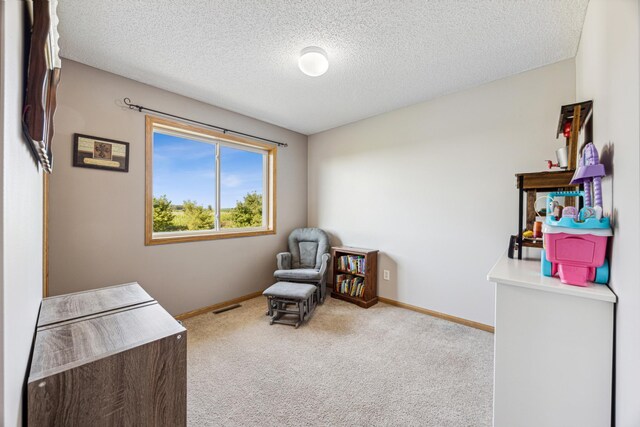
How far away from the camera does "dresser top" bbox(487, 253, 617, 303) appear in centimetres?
103

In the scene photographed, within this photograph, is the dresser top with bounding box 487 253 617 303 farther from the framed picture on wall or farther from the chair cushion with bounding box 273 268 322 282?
the framed picture on wall

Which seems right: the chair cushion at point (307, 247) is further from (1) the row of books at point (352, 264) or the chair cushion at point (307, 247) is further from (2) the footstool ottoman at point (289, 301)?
(2) the footstool ottoman at point (289, 301)

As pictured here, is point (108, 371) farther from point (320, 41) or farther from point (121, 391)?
point (320, 41)

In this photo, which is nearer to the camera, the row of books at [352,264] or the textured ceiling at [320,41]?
the textured ceiling at [320,41]

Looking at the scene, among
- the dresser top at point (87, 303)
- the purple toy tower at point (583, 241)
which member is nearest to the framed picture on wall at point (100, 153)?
the dresser top at point (87, 303)

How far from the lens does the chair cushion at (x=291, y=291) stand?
8.95 ft

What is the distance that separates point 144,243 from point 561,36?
4.00 m

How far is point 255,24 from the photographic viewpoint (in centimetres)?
179

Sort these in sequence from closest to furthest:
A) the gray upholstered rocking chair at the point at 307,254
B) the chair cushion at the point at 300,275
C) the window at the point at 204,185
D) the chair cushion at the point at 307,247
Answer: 1. the window at the point at 204,185
2. the chair cushion at the point at 300,275
3. the gray upholstered rocking chair at the point at 307,254
4. the chair cushion at the point at 307,247

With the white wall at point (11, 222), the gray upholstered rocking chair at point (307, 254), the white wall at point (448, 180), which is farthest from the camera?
the gray upholstered rocking chair at point (307, 254)

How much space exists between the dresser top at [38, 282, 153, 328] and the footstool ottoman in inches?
53.3

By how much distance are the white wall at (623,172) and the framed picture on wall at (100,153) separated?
3379mm

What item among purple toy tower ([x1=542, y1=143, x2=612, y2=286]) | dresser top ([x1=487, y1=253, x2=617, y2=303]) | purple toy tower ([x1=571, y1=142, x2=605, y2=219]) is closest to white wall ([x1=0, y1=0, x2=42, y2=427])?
dresser top ([x1=487, y1=253, x2=617, y2=303])

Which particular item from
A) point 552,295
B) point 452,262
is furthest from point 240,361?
point 452,262
